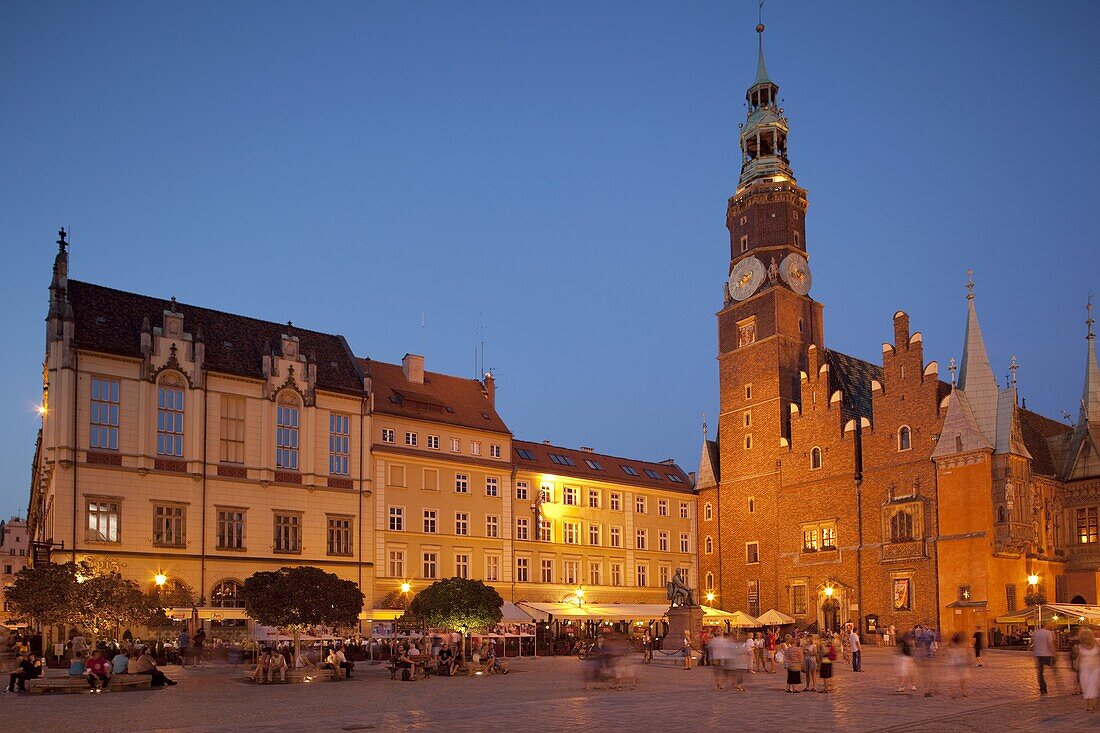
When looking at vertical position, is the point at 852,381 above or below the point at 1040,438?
above

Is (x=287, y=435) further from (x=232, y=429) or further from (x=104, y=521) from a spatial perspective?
(x=104, y=521)

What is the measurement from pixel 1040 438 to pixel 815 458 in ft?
44.0

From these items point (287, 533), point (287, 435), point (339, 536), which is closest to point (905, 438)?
point (339, 536)

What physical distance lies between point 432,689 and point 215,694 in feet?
19.8

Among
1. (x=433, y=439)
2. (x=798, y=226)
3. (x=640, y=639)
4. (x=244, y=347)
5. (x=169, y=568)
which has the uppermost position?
(x=798, y=226)

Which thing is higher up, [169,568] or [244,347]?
[244,347]

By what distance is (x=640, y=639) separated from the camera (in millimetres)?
58062

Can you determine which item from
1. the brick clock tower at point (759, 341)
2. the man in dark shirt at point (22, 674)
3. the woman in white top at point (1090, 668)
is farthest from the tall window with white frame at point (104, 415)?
the woman in white top at point (1090, 668)

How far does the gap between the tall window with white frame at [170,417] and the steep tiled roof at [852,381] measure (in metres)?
38.9

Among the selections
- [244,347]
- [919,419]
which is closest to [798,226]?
[919,419]

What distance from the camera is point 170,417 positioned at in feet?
167

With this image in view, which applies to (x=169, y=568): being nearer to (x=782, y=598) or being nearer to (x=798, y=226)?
(x=782, y=598)

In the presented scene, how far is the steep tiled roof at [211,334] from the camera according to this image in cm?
4966

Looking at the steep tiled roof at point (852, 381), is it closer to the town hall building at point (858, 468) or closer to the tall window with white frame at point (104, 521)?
the town hall building at point (858, 468)
